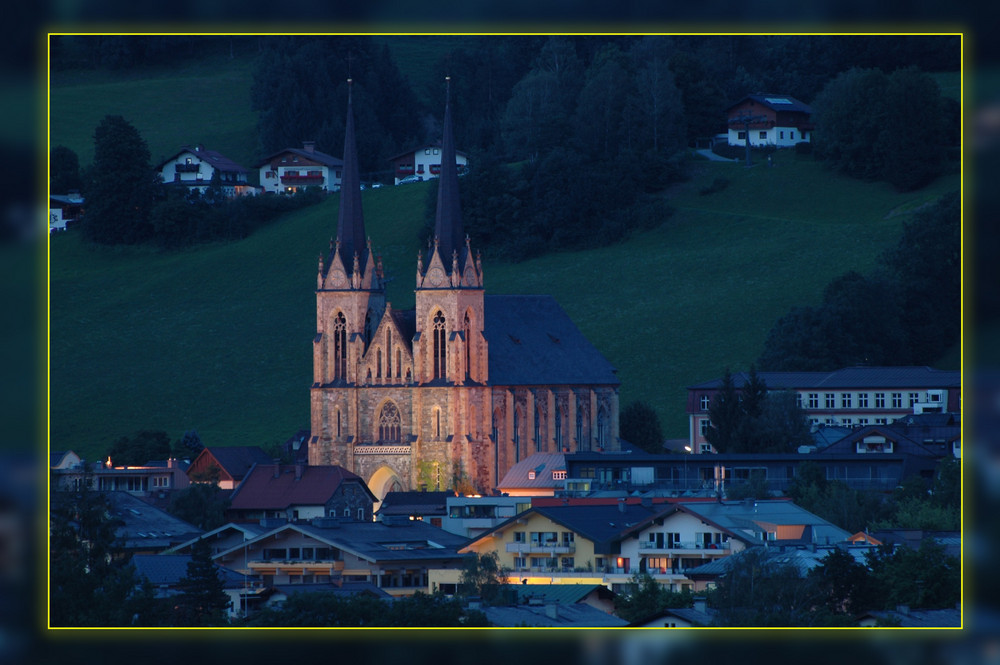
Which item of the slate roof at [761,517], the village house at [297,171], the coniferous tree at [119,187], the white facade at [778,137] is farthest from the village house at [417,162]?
the slate roof at [761,517]

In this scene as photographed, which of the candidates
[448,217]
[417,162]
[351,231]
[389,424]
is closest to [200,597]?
[389,424]

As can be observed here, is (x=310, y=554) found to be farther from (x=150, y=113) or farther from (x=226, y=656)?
(x=150, y=113)

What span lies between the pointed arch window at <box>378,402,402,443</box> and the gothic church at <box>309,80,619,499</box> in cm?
4

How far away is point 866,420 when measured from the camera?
324 ft

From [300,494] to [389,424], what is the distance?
799cm

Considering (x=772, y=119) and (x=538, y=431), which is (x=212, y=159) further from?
(x=538, y=431)

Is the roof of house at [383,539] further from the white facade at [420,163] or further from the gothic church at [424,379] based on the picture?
the white facade at [420,163]

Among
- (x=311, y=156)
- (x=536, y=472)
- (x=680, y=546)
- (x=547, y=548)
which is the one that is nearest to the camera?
(x=680, y=546)

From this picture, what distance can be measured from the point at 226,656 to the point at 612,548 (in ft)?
145

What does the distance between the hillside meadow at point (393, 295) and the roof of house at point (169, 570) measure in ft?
157

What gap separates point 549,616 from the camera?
33156mm

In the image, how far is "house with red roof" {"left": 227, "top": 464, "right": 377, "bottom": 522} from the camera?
7662 centimetres

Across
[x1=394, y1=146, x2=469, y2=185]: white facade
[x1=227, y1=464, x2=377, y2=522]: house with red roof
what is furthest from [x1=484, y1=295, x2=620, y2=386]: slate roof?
[x1=394, y1=146, x2=469, y2=185]: white facade

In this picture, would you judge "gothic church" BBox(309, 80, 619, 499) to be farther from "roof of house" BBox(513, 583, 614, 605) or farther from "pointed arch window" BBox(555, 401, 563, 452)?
"roof of house" BBox(513, 583, 614, 605)
